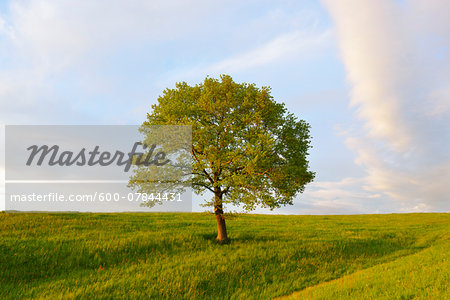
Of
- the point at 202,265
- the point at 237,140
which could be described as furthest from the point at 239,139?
the point at 202,265

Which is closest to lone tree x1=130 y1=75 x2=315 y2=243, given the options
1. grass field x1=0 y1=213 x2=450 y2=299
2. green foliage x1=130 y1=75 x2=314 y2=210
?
green foliage x1=130 y1=75 x2=314 y2=210

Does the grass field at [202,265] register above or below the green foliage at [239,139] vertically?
below

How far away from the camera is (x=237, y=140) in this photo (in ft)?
73.2

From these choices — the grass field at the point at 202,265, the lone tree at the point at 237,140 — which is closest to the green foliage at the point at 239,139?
the lone tree at the point at 237,140

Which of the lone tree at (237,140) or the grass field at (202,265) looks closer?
the grass field at (202,265)

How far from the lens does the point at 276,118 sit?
24.2 metres

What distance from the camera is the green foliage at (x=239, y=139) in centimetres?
2180

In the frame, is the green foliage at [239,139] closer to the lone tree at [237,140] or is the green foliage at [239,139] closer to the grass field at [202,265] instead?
the lone tree at [237,140]

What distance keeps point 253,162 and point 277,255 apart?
24.0ft

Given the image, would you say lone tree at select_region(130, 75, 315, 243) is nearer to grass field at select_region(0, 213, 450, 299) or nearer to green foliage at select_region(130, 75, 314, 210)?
green foliage at select_region(130, 75, 314, 210)

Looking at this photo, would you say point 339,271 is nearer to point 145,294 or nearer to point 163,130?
point 145,294

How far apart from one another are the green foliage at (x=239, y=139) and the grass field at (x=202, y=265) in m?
4.42

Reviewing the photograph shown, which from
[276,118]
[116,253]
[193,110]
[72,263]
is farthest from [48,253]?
[276,118]

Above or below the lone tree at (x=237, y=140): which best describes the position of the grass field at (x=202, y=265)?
below
